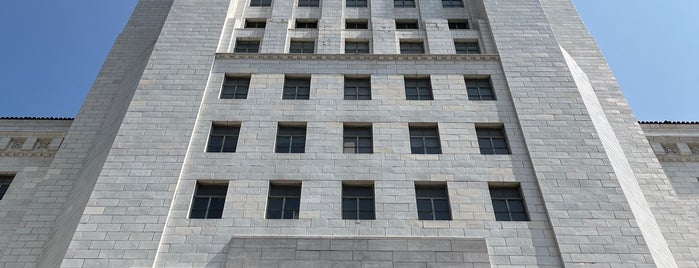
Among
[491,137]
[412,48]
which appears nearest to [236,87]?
[412,48]

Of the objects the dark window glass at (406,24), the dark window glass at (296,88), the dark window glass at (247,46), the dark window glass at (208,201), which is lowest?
the dark window glass at (208,201)

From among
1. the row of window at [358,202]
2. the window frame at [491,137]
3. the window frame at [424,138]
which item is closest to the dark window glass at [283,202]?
the row of window at [358,202]

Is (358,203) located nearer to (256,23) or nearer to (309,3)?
(256,23)

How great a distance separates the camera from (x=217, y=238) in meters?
16.9

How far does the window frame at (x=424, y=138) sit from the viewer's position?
20188mm

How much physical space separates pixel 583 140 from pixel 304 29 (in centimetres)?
1471

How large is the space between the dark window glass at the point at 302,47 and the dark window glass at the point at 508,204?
1200cm

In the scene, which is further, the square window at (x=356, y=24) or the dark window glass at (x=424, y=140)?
the square window at (x=356, y=24)

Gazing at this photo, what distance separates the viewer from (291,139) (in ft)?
67.4

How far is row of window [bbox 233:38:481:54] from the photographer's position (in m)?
25.7

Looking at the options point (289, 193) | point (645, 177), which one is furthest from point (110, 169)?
point (645, 177)

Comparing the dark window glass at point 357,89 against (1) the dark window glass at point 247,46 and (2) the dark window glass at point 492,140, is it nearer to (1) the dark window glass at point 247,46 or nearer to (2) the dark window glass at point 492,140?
(2) the dark window glass at point 492,140

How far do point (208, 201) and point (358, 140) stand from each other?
637 centimetres

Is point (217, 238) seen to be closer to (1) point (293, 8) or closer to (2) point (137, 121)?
(2) point (137, 121)
